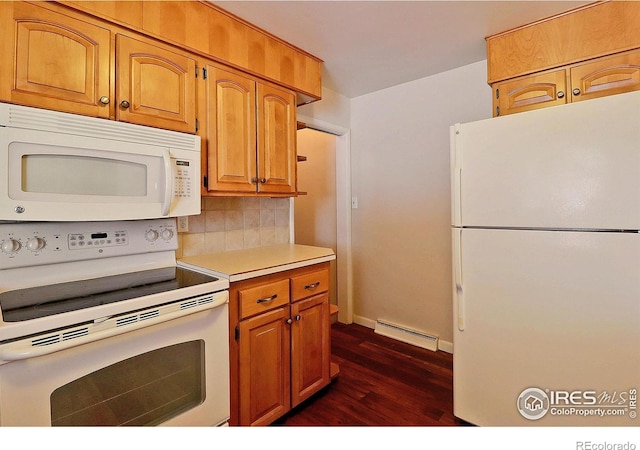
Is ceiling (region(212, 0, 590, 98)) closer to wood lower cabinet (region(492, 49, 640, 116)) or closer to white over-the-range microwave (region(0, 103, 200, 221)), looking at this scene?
wood lower cabinet (region(492, 49, 640, 116))

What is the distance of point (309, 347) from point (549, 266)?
4.16 feet

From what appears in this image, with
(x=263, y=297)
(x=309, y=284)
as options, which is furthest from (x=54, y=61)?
(x=309, y=284)

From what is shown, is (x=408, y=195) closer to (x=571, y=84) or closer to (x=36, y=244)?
(x=571, y=84)

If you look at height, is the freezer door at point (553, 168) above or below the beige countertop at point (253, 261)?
above

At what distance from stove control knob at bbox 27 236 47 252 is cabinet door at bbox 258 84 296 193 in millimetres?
1017

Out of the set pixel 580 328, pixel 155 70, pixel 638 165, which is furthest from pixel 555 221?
pixel 155 70

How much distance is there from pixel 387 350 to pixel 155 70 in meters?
2.47

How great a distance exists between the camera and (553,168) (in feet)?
4.34

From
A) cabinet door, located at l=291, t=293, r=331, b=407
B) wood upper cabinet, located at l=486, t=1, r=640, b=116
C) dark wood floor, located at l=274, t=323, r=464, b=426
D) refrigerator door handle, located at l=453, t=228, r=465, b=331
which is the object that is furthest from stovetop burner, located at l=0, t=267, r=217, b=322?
wood upper cabinet, located at l=486, t=1, r=640, b=116

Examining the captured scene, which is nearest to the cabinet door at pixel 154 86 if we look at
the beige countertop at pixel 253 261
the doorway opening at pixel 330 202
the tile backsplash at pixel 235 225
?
the tile backsplash at pixel 235 225

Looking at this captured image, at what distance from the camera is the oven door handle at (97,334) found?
0.88 m

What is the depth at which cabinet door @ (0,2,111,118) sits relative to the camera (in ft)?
3.64

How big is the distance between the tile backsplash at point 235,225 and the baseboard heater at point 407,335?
1.26 meters

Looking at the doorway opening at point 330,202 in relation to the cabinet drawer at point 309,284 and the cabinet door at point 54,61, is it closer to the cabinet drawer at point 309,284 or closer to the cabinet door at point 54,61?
the cabinet drawer at point 309,284
